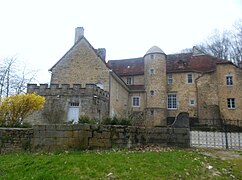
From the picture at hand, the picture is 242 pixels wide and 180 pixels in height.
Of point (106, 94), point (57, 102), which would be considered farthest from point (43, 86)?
point (106, 94)

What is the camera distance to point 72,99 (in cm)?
2033

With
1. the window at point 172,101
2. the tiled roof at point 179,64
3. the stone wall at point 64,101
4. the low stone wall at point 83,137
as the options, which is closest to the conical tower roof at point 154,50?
the tiled roof at point 179,64

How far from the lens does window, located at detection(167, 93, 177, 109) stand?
30.2m

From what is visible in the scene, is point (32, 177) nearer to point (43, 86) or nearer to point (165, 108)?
point (43, 86)

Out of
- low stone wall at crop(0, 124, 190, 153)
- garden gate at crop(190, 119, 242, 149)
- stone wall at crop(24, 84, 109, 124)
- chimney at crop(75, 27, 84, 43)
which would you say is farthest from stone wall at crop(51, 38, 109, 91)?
low stone wall at crop(0, 124, 190, 153)

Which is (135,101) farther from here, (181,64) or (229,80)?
(229,80)

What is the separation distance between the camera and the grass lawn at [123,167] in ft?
18.8

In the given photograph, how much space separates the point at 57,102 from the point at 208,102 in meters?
17.9

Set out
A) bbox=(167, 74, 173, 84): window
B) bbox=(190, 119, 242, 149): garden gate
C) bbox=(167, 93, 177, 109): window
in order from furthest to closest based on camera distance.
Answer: bbox=(167, 74, 173, 84): window
bbox=(167, 93, 177, 109): window
bbox=(190, 119, 242, 149): garden gate

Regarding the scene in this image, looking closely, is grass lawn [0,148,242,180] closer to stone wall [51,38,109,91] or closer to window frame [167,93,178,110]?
stone wall [51,38,109,91]

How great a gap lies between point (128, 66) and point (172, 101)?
8.79m

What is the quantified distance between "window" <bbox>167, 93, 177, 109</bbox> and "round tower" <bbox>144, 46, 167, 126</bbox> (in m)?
1.04

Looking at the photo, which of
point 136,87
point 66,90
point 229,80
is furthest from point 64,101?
point 229,80

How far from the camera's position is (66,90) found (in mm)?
20641
